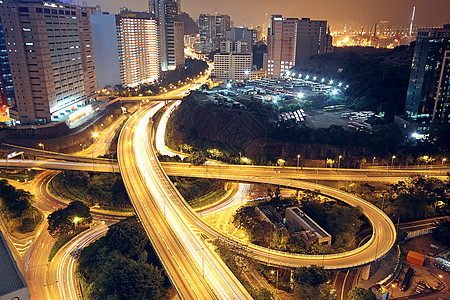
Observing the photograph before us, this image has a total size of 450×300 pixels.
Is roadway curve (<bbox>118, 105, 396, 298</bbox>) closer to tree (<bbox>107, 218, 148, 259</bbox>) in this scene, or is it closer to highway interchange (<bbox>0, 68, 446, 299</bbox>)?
highway interchange (<bbox>0, 68, 446, 299</bbox>)

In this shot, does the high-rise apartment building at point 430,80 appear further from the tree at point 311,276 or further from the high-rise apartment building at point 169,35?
the high-rise apartment building at point 169,35

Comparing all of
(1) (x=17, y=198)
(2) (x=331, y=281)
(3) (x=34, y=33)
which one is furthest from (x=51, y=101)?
(2) (x=331, y=281)

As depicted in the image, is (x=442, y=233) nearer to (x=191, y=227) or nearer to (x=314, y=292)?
(x=314, y=292)

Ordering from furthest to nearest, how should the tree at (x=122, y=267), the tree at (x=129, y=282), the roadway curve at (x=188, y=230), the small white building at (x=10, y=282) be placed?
1. the roadway curve at (x=188, y=230)
2. the tree at (x=122, y=267)
3. the tree at (x=129, y=282)
4. the small white building at (x=10, y=282)

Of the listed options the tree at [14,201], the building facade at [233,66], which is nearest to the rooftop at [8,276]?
the tree at [14,201]

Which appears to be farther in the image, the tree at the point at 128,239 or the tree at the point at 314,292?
the tree at the point at 128,239

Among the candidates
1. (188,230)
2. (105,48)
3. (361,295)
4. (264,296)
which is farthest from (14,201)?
(105,48)
